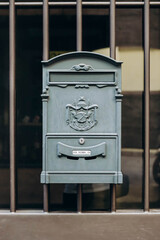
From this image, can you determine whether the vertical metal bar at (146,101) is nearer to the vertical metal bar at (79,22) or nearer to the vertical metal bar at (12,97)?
the vertical metal bar at (79,22)

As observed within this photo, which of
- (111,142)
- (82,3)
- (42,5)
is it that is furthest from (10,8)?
(111,142)

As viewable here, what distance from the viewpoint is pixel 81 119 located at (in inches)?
210

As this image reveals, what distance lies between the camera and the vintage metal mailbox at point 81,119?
5.30 meters

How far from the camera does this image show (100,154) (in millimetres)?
5328

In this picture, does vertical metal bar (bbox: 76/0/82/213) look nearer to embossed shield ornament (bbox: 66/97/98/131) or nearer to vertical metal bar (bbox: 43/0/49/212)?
vertical metal bar (bbox: 43/0/49/212)

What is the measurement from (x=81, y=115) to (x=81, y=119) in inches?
2.7

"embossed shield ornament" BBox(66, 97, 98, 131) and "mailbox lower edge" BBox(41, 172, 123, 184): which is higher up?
"embossed shield ornament" BBox(66, 97, 98, 131)

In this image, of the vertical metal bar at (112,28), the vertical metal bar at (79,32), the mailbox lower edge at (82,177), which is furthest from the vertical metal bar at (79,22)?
the mailbox lower edge at (82,177)

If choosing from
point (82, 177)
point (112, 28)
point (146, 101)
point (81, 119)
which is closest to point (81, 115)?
point (81, 119)

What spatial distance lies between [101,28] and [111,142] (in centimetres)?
227

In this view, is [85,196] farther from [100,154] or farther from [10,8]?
[10,8]

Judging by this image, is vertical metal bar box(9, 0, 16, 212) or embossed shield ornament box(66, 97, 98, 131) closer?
embossed shield ornament box(66, 97, 98, 131)

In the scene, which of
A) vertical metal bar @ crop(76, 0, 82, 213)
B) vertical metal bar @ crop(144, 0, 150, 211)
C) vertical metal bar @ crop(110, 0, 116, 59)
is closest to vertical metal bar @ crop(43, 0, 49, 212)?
vertical metal bar @ crop(76, 0, 82, 213)

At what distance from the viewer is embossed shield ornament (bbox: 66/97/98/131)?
5.31 meters
